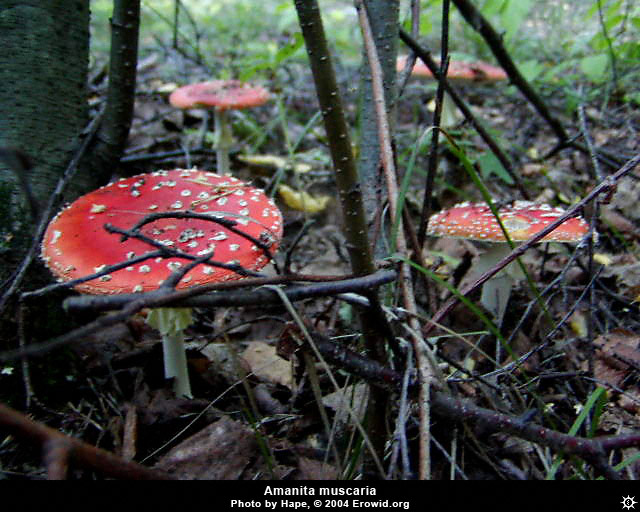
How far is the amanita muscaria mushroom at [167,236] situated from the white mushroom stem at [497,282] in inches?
56.8

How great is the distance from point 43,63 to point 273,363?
5.98ft

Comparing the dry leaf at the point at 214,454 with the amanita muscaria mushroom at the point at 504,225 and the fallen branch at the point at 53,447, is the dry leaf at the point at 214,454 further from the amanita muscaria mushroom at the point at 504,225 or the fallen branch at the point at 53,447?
the amanita muscaria mushroom at the point at 504,225

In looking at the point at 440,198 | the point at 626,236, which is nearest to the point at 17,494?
the point at 440,198

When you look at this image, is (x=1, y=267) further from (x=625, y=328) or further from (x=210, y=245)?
(x=625, y=328)

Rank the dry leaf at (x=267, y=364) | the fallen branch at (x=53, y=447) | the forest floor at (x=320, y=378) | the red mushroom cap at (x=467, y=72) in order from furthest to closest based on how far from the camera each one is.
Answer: the red mushroom cap at (x=467, y=72) → the dry leaf at (x=267, y=364) → the forest floor at (x=320, y=378) → the fallen branch at (x=53, y=447)

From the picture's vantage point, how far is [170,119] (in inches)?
189

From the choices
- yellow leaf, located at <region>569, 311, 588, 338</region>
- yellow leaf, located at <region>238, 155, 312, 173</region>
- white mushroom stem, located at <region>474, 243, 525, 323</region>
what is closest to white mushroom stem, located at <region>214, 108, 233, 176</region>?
yellow leaf, located at <region>238, 155, 312, 173</region>

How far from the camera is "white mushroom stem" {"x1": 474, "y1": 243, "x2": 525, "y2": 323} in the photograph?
2.67 m

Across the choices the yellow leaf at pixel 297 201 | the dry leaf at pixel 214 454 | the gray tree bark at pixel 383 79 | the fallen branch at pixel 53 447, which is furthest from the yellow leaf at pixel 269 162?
the fallen branch at pixel 53 447

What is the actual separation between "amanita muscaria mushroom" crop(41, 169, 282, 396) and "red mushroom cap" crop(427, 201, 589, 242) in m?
0.97

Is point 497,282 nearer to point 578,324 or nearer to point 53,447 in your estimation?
point 578,324

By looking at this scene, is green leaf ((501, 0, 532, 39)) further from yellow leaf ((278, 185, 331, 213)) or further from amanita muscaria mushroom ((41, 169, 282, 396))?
amanita muscaria mushroom ((41, 169, 282, 396))

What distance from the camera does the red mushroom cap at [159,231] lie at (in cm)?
157

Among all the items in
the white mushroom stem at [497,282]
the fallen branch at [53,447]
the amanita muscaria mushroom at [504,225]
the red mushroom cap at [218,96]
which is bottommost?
the fallen branch at [53,447]
